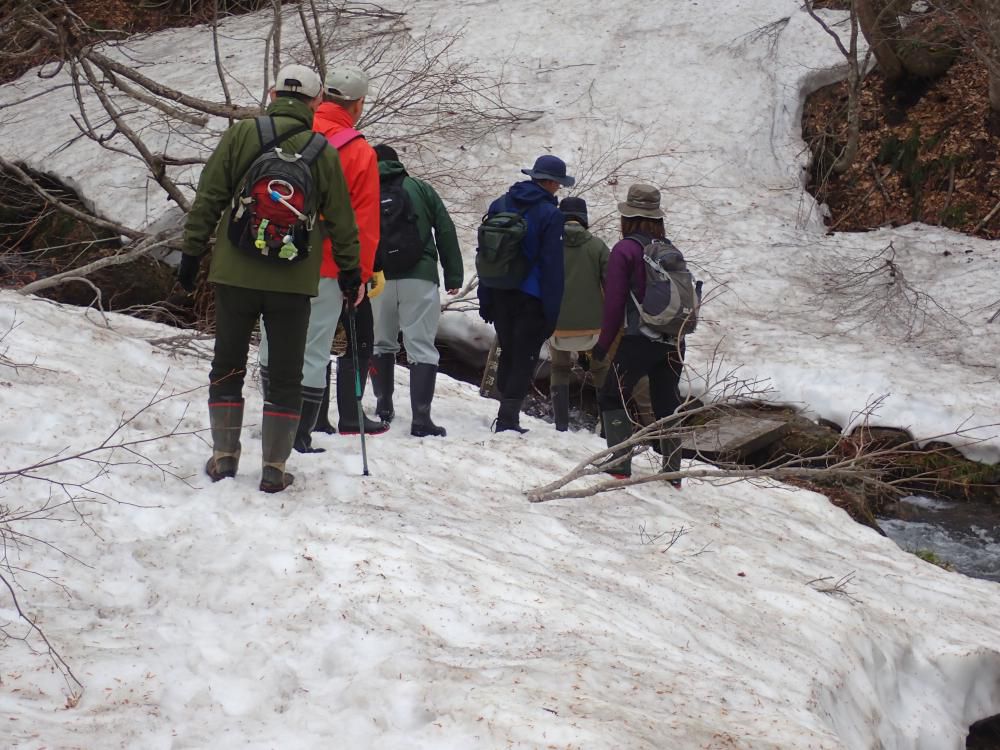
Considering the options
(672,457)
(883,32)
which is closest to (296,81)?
(672,457)

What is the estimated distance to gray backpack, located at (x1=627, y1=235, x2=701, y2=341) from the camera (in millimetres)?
6922

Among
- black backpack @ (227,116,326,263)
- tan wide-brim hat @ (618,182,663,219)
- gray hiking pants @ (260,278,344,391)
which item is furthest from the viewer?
tan wide-brim hat @ (618,182,663,219)

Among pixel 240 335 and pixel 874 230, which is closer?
pixel 240 335

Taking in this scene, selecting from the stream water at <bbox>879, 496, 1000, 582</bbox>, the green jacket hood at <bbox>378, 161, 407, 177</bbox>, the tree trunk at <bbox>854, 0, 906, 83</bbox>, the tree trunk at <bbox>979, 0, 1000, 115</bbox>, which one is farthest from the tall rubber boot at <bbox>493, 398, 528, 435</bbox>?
Answer: the tree trunk at <bbox>854, 0, 906, 83</bbox>

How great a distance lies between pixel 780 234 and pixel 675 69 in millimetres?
3703

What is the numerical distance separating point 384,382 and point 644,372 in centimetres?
185

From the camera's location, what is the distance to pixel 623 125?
14.9 metres

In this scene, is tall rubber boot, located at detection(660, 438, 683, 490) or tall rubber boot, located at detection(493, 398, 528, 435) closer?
tall rubber boot, located at detection(660, 438, 683, 490)

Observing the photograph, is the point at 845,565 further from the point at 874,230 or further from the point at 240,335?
the point at 874,230

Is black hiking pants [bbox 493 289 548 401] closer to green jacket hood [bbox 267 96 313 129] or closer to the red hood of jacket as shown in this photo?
the red hood of jacket

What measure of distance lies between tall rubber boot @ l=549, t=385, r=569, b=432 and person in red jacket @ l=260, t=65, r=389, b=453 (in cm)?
284

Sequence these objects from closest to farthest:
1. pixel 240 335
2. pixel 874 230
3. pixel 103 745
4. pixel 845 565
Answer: pixel 103 745 < pixel 240 335 < pixel 845 565 < pixel 874 230

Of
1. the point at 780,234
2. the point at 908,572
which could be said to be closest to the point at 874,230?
the point at 780,234

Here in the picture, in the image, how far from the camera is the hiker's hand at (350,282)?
5.56 meters
